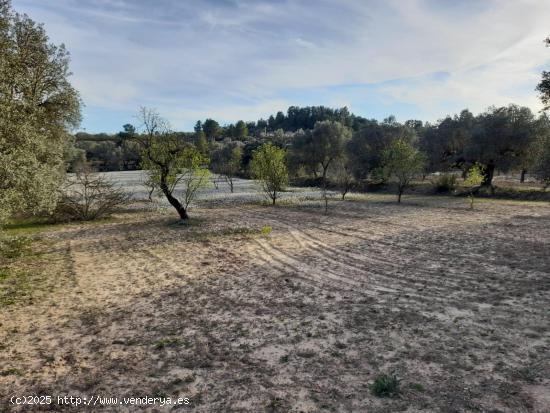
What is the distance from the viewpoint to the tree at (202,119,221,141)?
7571 inches

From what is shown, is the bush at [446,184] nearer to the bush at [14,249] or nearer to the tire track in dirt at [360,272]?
the tire track in dirt at [360,272]

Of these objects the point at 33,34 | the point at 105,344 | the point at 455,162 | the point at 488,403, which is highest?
the point at 33,34

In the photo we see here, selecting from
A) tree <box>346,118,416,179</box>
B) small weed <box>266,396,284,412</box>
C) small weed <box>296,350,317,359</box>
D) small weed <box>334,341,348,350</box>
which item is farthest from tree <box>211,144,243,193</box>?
small weed <box>266,396,284,412</box>

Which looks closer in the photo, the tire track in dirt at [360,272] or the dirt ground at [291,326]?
the dirt ground at [291,326]

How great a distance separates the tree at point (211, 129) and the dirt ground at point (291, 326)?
17935 centimetres

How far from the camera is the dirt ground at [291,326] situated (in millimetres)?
6496

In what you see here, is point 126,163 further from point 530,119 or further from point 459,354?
point 459,354

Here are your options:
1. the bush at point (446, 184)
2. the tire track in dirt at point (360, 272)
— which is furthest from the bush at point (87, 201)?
the bush at point (446, 184)

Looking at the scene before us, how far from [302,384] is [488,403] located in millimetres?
3005

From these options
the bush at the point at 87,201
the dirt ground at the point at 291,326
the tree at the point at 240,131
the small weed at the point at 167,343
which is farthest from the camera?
the tree at the point at 240,131

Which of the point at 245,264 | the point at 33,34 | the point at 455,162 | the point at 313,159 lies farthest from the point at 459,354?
the point at 313,159

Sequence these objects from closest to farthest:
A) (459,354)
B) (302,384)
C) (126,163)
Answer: (302,384), (459,354), (126,163)

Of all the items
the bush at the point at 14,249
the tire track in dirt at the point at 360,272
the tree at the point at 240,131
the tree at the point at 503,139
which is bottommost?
the bush at the point at 14,249

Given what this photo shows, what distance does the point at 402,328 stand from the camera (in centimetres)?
878
